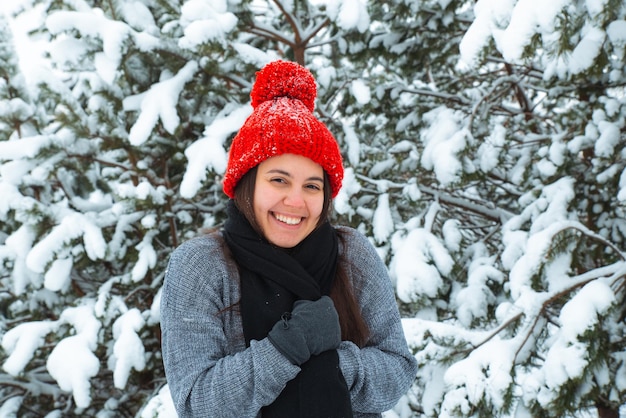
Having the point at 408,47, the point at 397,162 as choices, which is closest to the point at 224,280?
the point at 397,162

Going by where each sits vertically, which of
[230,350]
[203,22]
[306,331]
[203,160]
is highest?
[203,22]

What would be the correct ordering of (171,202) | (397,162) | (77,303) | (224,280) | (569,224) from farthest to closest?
1. (397,162)
2. (171,202)
3. (77,303)
4. (569,224)
5. (224,280)

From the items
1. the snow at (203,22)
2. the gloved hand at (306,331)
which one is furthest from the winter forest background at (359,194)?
the gloved hand at (306,331)

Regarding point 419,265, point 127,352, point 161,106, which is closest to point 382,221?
point 419,265

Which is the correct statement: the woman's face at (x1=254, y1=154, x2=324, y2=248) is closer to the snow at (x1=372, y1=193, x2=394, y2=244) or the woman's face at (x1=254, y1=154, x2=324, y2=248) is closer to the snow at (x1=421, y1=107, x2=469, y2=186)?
the snow at (x1=421, y1=107, x2=469, y2=186)

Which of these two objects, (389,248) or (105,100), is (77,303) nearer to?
(105,100)

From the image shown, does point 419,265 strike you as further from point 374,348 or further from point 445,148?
point 374,348

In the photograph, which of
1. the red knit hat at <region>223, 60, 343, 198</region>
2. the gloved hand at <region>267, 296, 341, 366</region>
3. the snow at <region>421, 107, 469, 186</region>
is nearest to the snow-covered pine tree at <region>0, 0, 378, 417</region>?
the snow at <region>421, 107, 469, 186</region>

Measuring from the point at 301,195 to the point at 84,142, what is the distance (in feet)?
10.3

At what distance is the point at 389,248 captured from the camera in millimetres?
4258

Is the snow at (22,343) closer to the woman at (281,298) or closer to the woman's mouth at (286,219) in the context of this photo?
the woman at (281,298)

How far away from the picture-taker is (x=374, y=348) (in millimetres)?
1688

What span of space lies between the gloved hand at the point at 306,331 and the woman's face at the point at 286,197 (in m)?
0.28

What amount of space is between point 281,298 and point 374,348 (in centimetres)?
39
